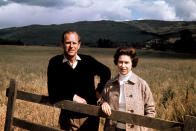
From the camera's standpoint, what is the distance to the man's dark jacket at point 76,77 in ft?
11.2

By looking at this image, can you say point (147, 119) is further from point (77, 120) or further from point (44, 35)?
point (44, 35)

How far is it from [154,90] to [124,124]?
5535mm

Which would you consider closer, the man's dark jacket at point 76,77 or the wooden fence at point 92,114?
the wooden fence at point 92,114

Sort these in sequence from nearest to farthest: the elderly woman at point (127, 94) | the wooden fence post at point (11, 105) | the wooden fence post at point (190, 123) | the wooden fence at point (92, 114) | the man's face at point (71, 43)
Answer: the wooden fence post at point (190, 123) < the wooden fence at point (92, 114) < the elderly woman at point (127, 94) < the man's face at point (71, 43) < the wooden fence post at point (11, 105)

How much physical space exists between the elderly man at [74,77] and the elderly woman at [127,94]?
394 millimetres

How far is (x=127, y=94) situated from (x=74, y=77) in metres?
0.75

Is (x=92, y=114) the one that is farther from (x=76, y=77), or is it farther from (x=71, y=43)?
(x=71, y=43)

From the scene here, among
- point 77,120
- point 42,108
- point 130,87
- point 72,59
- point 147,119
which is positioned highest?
point 72,59

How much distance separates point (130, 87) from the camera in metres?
3.04

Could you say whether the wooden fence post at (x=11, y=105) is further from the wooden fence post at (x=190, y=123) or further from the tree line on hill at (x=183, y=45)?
the tree line on hill at (x=183, y=45)

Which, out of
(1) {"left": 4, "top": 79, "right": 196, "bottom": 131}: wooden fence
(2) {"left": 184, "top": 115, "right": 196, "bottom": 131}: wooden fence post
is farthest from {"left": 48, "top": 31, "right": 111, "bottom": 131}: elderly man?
(2) {"left": 184, "top": 115, "right": 196, "bottom": 131}: wooden fence post

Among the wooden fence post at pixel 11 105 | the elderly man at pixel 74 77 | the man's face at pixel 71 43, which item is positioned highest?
the man's face at pixel 71 43

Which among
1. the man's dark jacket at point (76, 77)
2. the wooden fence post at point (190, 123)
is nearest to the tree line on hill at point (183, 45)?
the man's dark jacket at point (76, 77)

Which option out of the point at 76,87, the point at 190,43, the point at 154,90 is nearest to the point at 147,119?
the point at 76,87
